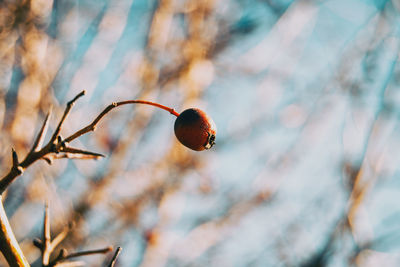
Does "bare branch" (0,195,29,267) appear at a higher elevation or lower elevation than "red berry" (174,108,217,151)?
lower

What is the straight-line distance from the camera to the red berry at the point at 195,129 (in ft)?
4.76

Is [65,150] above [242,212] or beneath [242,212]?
beneath

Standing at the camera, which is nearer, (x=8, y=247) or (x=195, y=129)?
(x=8, y=247)

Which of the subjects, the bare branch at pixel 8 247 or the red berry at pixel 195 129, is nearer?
the bare branch at pixel 8 247

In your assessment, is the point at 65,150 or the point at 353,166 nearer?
the point at 65,150

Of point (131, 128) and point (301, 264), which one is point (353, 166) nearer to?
point (301, 264)

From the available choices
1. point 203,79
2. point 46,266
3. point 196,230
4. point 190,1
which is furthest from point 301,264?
point 190,1

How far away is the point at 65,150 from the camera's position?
1.10 metres

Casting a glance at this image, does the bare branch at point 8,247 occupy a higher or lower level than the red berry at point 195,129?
lower

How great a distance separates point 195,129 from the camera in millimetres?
1449

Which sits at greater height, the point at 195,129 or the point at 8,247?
the point at 195,129

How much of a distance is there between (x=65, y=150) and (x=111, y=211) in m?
3.62

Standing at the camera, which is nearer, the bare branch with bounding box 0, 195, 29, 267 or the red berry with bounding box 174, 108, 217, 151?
the bare branch with bounding box 0, 195, 29, 267

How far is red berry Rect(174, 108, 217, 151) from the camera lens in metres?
1.45
